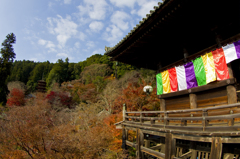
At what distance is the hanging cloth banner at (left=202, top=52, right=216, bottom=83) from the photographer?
191 inches

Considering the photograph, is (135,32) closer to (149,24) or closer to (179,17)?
(149,24)

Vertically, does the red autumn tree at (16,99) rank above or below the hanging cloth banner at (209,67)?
below

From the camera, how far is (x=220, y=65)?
15.5 feet

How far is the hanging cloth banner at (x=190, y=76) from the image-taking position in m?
5.53

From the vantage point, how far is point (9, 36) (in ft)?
75.5

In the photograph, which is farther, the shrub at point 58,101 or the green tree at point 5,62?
the shrub at point 58,101

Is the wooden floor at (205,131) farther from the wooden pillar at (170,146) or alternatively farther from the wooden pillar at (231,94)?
the wooden pillar at (231,94)

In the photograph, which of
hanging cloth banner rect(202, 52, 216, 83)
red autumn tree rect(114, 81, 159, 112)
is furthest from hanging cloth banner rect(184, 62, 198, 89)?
red autumn tree rect(114, 81, 159, 112)

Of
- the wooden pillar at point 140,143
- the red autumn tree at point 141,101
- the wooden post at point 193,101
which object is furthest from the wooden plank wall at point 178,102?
the red autumn tree at point 141,101

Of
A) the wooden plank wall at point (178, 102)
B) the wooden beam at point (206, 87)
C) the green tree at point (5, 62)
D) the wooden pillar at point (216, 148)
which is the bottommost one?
the wooden pillar at point (216, 148)

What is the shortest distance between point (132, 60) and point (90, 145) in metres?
5.75

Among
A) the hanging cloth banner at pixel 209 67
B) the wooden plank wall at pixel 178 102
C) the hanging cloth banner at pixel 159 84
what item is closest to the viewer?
the hanging cloth banner at pixel 209 67

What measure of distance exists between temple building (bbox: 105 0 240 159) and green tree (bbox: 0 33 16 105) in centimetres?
2043

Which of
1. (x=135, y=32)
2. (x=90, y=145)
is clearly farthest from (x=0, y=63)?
(x=135, y=32)
